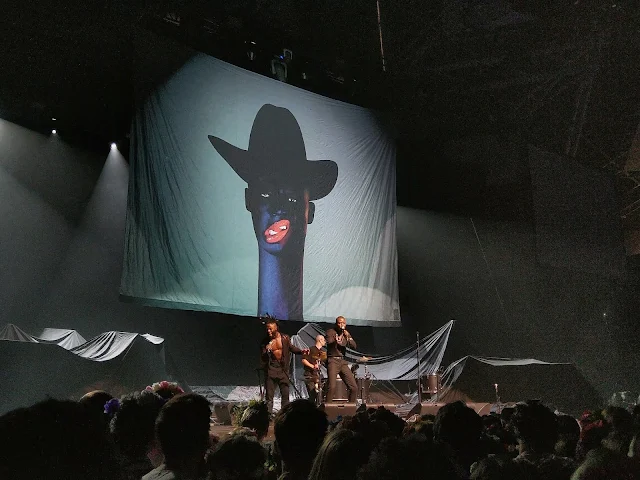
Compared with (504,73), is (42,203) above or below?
below

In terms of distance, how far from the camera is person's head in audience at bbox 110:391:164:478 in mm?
2205

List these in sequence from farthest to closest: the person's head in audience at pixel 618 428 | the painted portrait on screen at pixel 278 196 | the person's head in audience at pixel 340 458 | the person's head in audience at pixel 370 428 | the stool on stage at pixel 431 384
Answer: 1. the painted portrait on screen at pixel 278 196
2. the stool on stage at pixel 431 384
3. the person's head in audience at pixel 618 428
4. the person's head in audience at pixel 370 428
5. the person's head in audience at pixel 340 458

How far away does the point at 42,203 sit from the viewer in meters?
12.1

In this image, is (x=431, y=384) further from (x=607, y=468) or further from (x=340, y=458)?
(x=607, y=468)

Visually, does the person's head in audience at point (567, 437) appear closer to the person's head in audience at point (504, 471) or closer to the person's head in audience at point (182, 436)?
the person's head in audience at point (504, 471)

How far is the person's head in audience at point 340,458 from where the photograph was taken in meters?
1.63

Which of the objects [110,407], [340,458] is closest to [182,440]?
[340,458]

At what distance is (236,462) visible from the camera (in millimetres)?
1917

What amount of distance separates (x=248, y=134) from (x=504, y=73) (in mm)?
6098

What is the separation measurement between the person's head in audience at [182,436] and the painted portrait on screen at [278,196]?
25.9 feet

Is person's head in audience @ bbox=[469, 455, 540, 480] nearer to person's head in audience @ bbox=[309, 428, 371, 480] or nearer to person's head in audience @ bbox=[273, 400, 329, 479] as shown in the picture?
person's head in audience @ bbox=[309, 428, 371, 480]

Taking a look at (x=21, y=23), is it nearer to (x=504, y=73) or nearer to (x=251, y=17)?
(x=251, y=17)

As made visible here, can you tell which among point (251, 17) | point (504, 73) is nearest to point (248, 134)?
point (251, 17)

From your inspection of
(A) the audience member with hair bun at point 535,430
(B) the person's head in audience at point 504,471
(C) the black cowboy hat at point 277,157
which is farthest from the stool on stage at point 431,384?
(B) the person's head in audience at point 504,471
